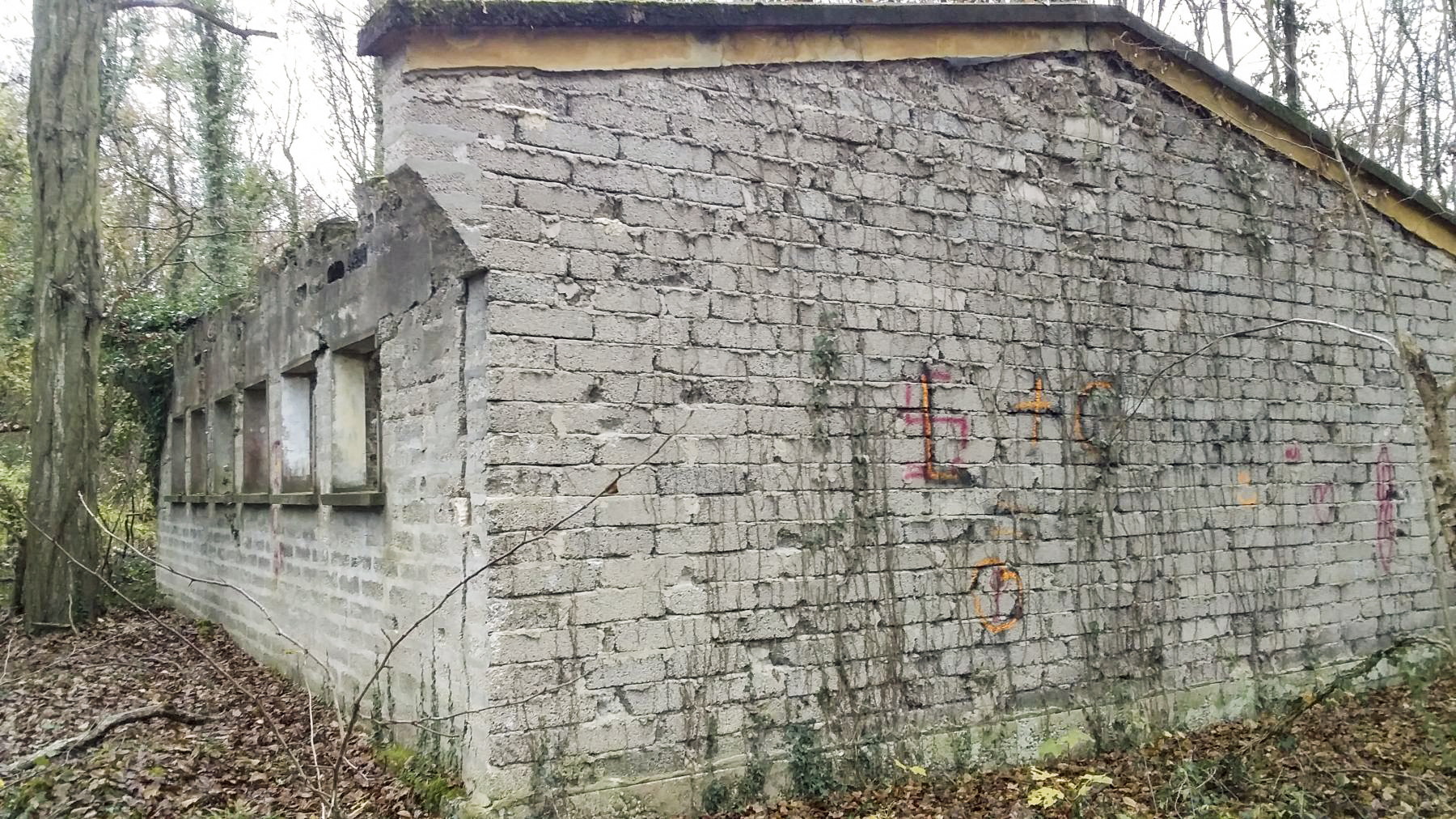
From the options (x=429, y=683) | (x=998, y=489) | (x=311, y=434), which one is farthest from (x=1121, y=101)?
(x=311, y=434)

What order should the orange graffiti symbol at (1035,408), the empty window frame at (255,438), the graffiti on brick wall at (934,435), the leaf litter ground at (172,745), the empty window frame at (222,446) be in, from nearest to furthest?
the leaf litter ground at (172,745) → the graffiti on brick wall at (934,435) → the orange graffiti symbol at (1035,408) → the empty window frame at (255,438) → the empty window frame at (222,446)

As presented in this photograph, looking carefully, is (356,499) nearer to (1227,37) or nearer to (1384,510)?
(1384,510)

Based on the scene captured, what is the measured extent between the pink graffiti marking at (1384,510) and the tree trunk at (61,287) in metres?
11.9

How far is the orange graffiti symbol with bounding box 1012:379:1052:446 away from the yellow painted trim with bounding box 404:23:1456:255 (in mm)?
2136

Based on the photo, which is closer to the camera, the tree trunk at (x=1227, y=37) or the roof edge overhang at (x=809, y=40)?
the roof edge overhang at (x=809, y=40)

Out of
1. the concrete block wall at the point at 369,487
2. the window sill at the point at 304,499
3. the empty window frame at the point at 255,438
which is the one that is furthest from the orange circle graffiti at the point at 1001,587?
the empty window frame at the point at 255,438

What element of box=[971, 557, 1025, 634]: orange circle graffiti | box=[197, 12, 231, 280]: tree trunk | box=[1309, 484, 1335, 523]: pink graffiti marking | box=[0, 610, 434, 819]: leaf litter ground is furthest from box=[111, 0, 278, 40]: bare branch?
box=[1309, 484, 1335, 523]: pink graffiti marking

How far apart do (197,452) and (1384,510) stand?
1204 centimetres

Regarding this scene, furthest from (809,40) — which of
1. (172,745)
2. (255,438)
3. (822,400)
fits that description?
(255,438)

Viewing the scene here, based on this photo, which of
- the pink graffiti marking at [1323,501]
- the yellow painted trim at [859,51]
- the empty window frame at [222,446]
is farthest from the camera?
the empty window frame at [222,446]

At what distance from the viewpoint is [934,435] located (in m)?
6.33

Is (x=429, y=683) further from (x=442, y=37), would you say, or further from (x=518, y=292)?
(x=442, y=37)

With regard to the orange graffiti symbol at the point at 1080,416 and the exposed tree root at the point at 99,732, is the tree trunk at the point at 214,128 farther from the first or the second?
the orange graffiti symbol at the point at 1080,416

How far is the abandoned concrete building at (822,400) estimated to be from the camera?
5.14 meters
